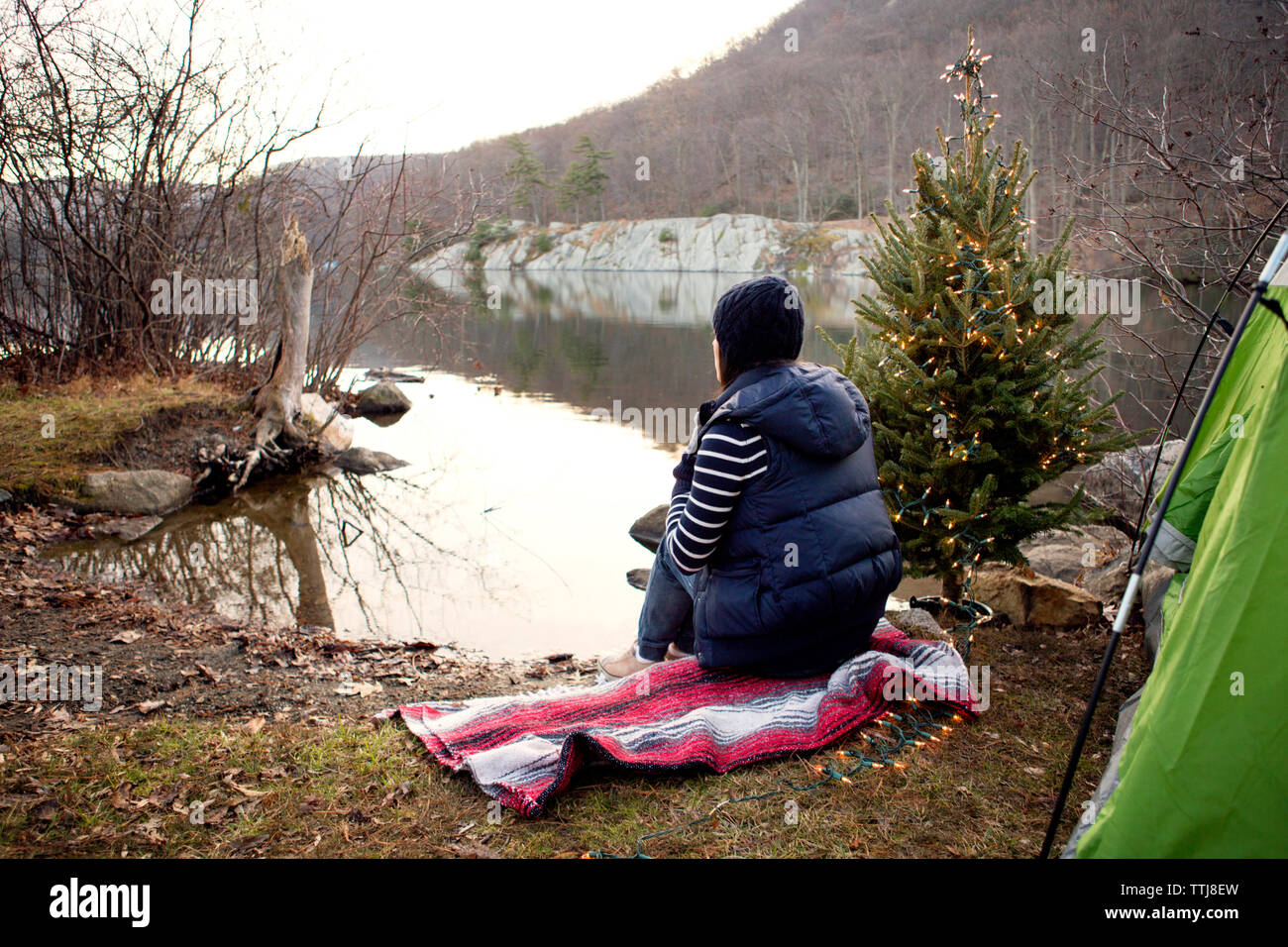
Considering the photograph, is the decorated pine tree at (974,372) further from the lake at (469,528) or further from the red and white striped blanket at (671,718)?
the lake at (469,528)

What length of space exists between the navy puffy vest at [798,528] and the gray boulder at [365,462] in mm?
8038

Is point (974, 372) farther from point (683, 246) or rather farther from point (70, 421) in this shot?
point (683, 246)

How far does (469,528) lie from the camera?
8383 millimetres

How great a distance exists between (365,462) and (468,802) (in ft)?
26.9

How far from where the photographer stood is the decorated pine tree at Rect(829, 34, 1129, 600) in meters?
4.07

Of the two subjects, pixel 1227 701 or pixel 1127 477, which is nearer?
pixel 1227 701

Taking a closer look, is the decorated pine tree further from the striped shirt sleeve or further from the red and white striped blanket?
the striped shirt sleeve

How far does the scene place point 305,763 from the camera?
3.10 meters

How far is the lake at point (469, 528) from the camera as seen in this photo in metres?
6.30

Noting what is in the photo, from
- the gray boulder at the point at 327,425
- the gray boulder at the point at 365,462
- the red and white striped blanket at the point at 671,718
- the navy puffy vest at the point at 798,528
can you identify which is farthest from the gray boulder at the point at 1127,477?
the gray boulder at the point at 327,425

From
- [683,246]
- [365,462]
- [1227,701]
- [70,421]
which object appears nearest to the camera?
[1227,701]

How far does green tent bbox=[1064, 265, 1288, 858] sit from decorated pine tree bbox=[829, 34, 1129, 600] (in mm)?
1901

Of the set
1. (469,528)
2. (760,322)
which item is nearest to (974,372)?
(760,322)
